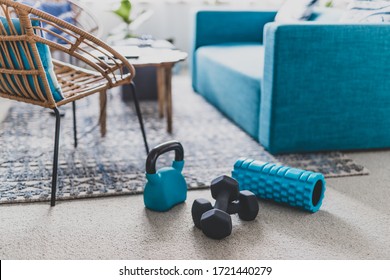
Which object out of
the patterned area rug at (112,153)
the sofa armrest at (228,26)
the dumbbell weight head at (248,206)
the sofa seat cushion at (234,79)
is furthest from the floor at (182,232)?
the sofa armrest at (228,26)

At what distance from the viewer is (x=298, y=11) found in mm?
2641

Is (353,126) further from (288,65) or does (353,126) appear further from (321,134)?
(288,65)

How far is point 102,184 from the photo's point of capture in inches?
71.2

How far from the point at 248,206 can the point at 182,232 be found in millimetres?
228

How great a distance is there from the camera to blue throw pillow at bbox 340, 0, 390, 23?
211 cm

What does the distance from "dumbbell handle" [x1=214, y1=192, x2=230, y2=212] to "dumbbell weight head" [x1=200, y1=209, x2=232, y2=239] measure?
3.0 inches

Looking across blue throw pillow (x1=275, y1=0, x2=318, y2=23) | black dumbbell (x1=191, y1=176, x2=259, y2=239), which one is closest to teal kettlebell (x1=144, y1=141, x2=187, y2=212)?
black dumbbell (x1=191, y1=176, x2=259, y2=239)

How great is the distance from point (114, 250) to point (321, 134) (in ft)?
3.85

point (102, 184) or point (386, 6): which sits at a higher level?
point (386, 6)

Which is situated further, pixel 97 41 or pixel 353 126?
pixel 353 126

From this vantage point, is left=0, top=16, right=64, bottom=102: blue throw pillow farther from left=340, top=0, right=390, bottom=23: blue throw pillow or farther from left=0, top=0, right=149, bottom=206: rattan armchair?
left=340, top=0, right=390, bottom=23: blue throw pillow

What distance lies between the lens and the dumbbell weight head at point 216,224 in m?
1.39

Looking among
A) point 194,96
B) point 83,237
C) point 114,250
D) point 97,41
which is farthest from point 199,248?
point 194,96

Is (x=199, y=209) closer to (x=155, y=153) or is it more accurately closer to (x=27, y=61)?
(x=155, y=153)
